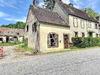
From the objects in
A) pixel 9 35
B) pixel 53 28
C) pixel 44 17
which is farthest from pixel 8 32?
pixel 53 28

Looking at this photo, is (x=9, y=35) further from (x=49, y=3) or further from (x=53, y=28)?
(x=53, y=28)

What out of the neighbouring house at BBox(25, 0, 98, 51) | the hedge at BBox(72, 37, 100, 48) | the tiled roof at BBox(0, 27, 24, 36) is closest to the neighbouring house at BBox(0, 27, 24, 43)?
the tiled roof at BBox(0, 27, 24, 36)

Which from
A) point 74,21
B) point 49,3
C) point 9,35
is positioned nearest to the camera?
point 74,21

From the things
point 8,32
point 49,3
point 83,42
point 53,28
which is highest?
point 49,3

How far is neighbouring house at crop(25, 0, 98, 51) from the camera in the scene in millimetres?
11094

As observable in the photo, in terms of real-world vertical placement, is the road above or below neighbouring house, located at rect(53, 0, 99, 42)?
below

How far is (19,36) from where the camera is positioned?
3603 centimetres

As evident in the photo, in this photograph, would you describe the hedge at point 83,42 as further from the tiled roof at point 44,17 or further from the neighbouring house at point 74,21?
the tiled roof at point 44,17

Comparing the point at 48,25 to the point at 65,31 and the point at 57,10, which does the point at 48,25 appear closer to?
the point at 65,31

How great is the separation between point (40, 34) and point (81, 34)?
10.8 meters

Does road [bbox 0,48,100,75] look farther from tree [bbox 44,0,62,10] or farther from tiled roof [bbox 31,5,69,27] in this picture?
tree [bbox 44,0,62,10]

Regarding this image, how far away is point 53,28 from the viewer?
12156mm

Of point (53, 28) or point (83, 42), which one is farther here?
point (83, 42)

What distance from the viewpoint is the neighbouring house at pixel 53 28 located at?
11.1 meters
